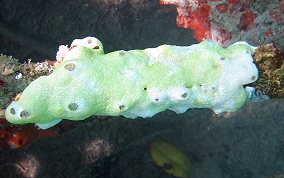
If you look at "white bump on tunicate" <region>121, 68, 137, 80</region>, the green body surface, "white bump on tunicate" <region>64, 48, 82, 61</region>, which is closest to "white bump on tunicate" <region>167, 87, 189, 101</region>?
the green body surface

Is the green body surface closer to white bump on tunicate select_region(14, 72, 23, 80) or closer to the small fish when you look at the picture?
white bump on tunicate select_region(14, 72, 23, 80)

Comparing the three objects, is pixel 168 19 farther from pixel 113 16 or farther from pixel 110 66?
pixel 110 66

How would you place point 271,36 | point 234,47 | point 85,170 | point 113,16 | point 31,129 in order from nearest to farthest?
1. point 234,47
2. point 31,129
3. point 271,36
4. point 113,16
5. point 85,170

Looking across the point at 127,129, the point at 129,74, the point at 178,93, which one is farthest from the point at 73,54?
the point at 127,129

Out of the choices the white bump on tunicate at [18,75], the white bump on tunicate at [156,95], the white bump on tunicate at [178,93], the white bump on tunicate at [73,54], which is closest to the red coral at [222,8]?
the white bump on tunicate at [178,93]

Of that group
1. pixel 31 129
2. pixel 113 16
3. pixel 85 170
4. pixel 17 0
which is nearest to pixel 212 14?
pixel 113 16

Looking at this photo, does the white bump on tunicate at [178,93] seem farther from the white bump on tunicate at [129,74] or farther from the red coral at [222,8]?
the red coral at [222,8]

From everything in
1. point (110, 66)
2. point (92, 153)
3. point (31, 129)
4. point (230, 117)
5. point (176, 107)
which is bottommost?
point (92, 153)

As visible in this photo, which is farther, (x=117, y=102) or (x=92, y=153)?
(x=92, y=153)
